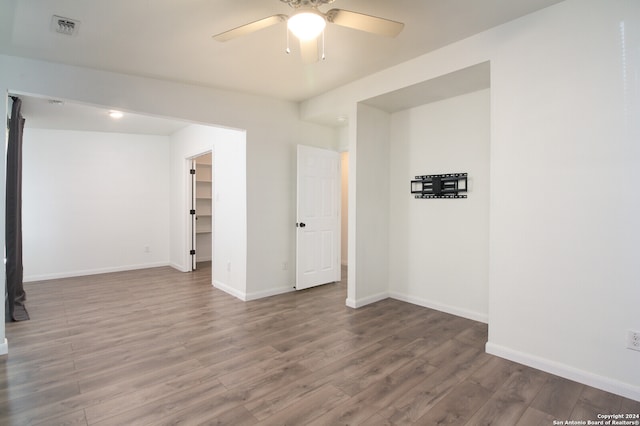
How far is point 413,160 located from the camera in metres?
4.09

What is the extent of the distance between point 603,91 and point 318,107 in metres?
3.01

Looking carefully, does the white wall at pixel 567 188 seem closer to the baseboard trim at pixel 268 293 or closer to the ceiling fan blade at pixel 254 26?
the ceiling fan blade at pixel 254 26

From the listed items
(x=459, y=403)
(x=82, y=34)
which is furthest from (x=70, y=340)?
(x=459, y=403)

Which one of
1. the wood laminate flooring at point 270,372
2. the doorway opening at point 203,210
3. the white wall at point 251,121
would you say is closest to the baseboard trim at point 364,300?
the wood laminate flooring at point 270,372

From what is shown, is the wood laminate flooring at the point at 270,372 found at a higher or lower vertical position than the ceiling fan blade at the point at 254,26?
lower

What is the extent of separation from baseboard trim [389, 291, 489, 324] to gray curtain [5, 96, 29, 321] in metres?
4.40

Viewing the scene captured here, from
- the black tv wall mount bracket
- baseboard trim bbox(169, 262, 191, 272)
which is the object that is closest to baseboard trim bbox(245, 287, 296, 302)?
the black tv wall mount bracket

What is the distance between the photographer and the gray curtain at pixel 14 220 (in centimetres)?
346

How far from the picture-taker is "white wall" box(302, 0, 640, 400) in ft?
7.00

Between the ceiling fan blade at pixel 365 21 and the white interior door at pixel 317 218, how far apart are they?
2556 millimetres

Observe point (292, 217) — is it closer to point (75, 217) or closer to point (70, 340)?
point (70, 340)

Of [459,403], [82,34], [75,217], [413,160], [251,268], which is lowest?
[459,403]

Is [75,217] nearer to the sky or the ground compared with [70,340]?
nearer to the sky

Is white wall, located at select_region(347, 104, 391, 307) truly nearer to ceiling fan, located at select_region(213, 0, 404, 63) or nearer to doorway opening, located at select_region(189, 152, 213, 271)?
ceiling fan, located at select_region(213, 0, 404, 63)
